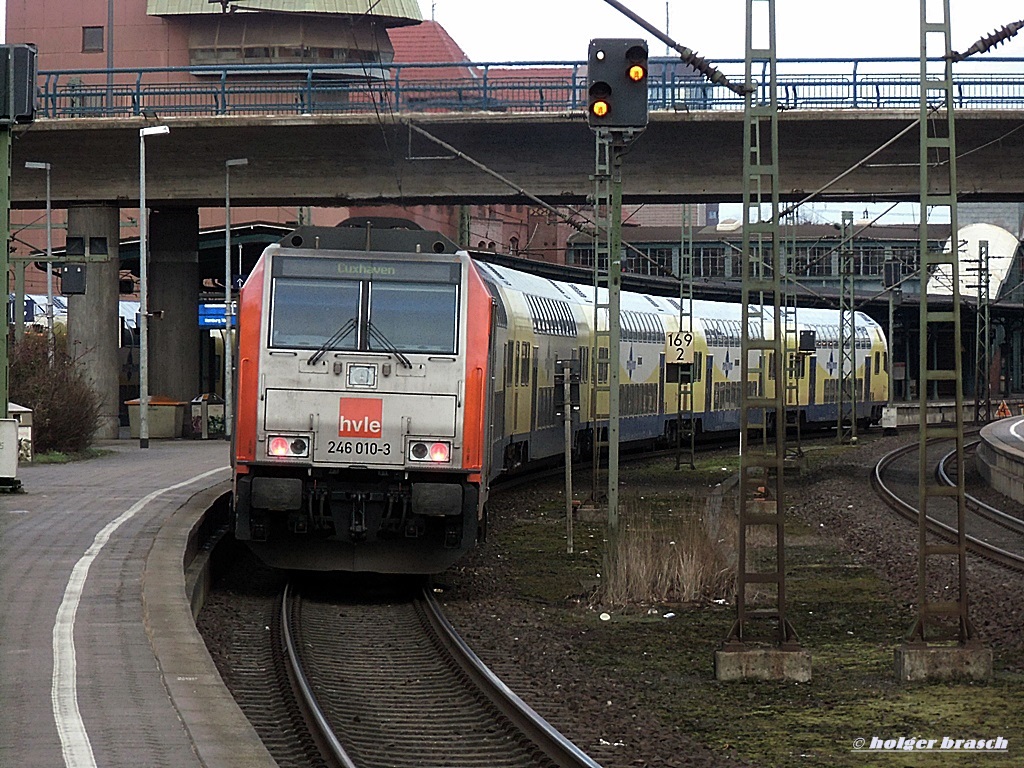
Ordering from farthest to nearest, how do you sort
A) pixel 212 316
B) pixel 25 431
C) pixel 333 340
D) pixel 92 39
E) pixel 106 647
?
pixel 92 39 → pixel 212 316 → pixel 25 431 → pixel 333 340 → pixel 106 647

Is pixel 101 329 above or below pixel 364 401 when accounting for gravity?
above

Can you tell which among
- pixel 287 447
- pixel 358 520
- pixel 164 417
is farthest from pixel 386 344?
pixel 164 417

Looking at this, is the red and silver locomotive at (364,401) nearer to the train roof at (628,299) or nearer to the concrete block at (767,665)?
the train roof at (628,299)

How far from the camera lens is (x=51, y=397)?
30.5 m

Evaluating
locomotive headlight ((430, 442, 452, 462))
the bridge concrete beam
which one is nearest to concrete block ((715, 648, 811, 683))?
locomotive headlight ((430, 442, 452, 462))

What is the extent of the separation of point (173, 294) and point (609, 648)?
33.2 m

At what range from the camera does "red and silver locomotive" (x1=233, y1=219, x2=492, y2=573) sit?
1450 centimetres

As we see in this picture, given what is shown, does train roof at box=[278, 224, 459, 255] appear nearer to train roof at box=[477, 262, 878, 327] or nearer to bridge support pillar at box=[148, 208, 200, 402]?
train roof at box=[477, 262, 878, 327]

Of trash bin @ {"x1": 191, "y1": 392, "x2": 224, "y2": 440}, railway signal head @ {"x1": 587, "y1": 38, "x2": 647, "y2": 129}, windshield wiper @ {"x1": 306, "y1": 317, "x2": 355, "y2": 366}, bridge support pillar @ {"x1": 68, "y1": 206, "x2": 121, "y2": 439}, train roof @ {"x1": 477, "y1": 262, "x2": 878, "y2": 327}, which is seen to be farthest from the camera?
trash bin @ {"x1": 191, "y1": 392, "x2": 224, "y2": 440}

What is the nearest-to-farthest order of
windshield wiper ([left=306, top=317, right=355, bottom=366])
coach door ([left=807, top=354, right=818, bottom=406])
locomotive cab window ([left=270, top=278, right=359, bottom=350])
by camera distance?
1. windshield wiper ([left=306, top=317, right=355, bottom=366])
2. locomotive cab window ([left=270, top=278, right=359, bottom=350])
3. coach door ([left=807, top=354, right=818, bottom=406])

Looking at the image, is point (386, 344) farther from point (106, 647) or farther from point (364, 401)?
point (106, 647)

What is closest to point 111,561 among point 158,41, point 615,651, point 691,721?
point 615,651

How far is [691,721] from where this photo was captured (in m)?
10.1

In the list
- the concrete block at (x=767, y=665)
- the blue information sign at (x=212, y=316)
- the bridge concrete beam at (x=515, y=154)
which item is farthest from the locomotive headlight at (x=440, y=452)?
the blue information sign at (x=212, y=316)
